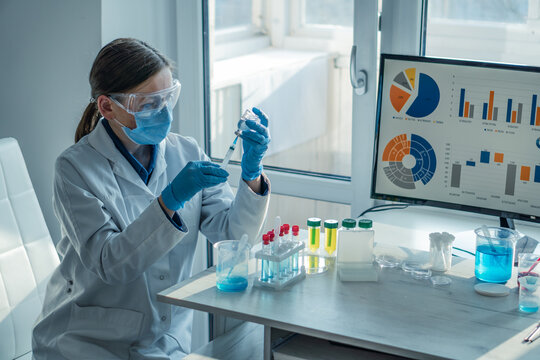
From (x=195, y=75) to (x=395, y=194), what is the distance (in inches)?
37.7

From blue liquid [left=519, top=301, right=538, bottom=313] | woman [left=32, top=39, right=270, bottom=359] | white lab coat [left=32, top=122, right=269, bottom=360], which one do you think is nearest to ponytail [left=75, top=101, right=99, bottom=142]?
woman [left=32, top=39, right=270, bottom=359]

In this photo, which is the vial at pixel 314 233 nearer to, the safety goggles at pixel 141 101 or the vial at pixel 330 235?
the vial at pixel 330 235

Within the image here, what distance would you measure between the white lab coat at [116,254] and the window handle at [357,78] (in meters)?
0.61

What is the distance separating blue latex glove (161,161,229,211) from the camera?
1.62m

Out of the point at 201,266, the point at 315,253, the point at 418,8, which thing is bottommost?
the point at 201,266

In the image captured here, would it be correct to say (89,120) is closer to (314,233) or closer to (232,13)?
(314,233)

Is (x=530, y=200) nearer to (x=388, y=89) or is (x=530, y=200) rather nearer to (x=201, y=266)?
(x=388, y=89)

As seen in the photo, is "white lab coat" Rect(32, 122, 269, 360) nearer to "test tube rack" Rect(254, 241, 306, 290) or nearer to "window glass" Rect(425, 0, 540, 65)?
"test tube rack" Rect(254, 241, 306, 290)

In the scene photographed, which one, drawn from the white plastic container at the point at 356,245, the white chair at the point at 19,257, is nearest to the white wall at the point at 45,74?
the white chair at the point at 19,257

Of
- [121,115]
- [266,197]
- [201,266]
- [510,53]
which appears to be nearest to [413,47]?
[510,53]

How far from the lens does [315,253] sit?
1.80 m

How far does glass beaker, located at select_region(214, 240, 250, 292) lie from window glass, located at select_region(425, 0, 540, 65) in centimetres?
99

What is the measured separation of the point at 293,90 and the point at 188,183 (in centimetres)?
94

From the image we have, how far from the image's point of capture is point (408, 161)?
1.94 metres
